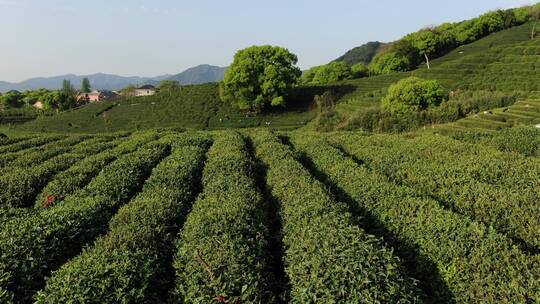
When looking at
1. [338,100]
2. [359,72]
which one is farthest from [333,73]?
[338,100]

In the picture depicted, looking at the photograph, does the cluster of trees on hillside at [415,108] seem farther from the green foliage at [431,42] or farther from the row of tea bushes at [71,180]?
the green foliage at [431,42]

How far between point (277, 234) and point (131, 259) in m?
4.25

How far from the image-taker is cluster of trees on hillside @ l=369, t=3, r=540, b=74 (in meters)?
98.2

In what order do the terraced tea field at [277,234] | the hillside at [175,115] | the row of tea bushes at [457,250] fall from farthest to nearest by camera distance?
the hillside at [175,115] → the terraced tea field at [277,234] → the row of tea bushes at [457,250]

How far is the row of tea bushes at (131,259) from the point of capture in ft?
24.8

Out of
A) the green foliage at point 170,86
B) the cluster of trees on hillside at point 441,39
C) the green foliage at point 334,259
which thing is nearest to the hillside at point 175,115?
the green foliage at point 170,86

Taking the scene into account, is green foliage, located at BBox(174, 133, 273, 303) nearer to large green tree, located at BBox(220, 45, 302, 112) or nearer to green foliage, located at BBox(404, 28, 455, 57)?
large green tree, located at BBox(220, 45, 302, 112)

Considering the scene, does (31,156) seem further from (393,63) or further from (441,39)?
(441,39)

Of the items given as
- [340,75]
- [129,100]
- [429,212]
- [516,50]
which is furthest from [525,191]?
[340,75]

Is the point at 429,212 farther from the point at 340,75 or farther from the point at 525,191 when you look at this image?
the point at 340,75

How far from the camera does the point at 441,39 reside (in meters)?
100

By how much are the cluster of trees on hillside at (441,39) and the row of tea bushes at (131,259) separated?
93181 millimetres

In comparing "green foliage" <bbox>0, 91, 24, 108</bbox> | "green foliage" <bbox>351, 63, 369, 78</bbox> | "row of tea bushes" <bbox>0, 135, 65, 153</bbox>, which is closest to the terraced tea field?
"row of tea bushes" <bbox>0, 135, 65, 153</bbox>

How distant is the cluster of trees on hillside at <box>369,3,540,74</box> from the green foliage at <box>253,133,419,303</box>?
304ft
